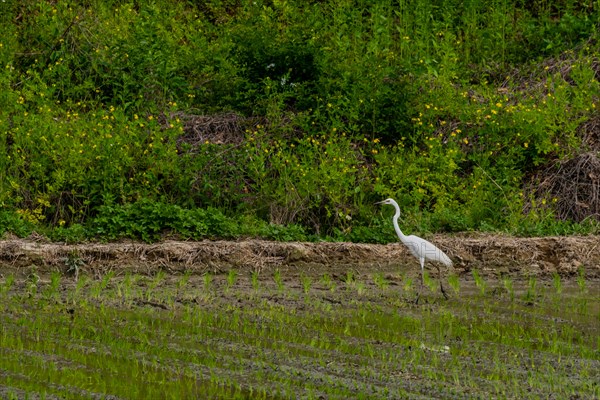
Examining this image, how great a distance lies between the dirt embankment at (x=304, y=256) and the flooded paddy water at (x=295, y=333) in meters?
0.08

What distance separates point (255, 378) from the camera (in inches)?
277

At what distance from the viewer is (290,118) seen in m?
14.4

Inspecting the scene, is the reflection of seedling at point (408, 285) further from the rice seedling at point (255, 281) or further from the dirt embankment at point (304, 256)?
the rice seedling at point (255, 281)

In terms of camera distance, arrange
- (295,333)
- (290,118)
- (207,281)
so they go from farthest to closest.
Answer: (290,118) < (207,281) < (295,333)

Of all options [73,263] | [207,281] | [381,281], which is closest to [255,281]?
[207,281]

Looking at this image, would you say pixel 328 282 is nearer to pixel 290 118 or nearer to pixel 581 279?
pixel 581 279

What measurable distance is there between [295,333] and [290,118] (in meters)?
6.15

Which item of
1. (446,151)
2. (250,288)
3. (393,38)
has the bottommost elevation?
(250,288)

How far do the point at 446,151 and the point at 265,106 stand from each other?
7.91ft

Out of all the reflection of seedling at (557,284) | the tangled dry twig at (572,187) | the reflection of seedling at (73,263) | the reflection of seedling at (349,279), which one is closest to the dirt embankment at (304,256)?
the reflection of seedling at (73,263)

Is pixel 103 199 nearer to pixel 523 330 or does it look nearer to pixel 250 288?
pixel 250 288

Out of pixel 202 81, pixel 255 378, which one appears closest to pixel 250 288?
pixel 255 378

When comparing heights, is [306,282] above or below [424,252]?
below

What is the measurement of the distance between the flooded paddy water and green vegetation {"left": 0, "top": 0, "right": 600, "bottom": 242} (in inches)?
57.6
